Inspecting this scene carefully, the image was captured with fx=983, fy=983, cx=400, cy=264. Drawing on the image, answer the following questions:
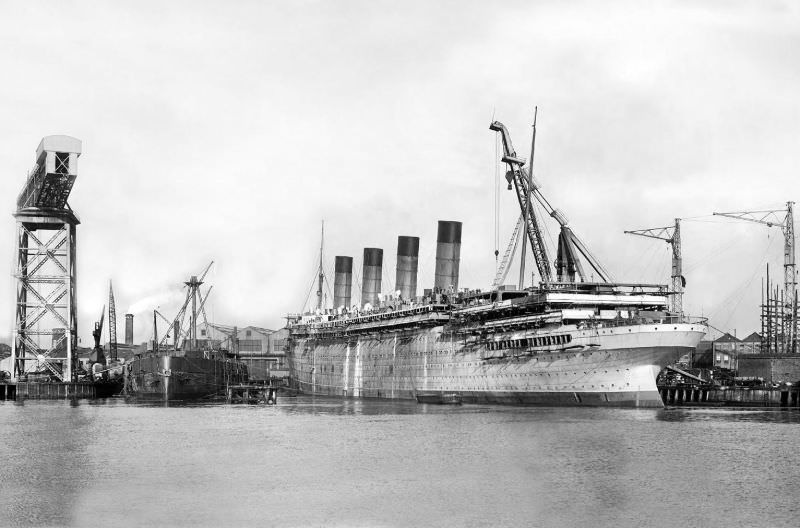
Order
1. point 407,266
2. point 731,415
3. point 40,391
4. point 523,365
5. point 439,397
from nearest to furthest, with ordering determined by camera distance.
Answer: point 731,415
point 523,365
point 439,397
point 40,391
point 407,266

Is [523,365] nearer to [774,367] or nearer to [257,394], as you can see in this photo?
[257,394]

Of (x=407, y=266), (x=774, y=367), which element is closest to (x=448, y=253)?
(x=407, y=266)

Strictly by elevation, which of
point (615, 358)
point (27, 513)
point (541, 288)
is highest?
point (541, 288)

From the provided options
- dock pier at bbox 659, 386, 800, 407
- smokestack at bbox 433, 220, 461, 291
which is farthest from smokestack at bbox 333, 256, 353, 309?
dock pier at bbox 659, 386, 800, 407

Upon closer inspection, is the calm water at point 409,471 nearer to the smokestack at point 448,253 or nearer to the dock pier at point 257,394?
the dock pier at point 257,394

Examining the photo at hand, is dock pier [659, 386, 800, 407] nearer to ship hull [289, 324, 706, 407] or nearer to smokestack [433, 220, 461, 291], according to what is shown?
ship hull [289, 324, 706, 407]

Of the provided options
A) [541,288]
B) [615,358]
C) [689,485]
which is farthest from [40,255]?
[689,485]

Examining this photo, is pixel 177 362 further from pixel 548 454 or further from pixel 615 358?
pixel 548 454
